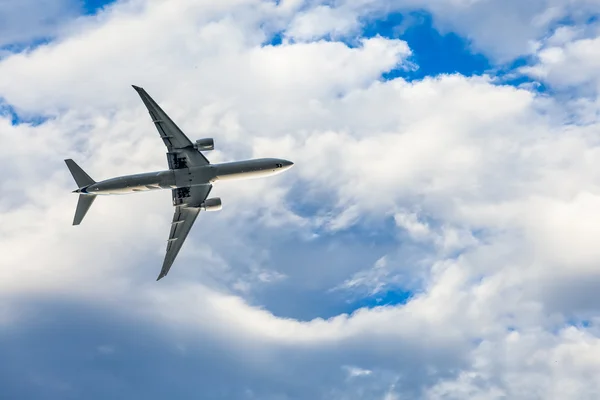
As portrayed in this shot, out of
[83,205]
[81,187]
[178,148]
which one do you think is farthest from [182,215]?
[81,187]

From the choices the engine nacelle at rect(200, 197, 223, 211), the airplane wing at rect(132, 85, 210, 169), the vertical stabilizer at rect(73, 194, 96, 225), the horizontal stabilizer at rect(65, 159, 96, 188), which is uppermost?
the airplane wing at rect(132, 85, 210, 169)

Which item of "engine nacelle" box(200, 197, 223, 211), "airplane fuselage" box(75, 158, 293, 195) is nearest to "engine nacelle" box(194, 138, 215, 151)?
"airplane fuselage" box(75, 158, 293, 195)

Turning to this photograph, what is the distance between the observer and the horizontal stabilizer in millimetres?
A: 131000

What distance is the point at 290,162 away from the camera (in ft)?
431

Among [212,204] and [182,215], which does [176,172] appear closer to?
[212,204]

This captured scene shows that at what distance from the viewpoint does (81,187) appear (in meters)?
131

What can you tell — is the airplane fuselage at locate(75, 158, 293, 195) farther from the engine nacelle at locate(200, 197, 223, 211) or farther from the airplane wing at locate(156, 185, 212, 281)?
the engine nacelle at locate(200, 197, 223, 211)

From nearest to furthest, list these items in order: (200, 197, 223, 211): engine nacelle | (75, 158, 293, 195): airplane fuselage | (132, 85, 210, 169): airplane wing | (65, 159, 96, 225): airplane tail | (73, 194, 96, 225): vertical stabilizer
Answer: (75, 158, 293, 195): airplane fuselage
(65, 159, 96, 225): airplane tail
(73, 194, 96, 225): vertical stabilizer
(132, 85, 210, 169): airplane wing
(200, 197, 223, 211): engine nacelle

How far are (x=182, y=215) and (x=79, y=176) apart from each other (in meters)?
17.7

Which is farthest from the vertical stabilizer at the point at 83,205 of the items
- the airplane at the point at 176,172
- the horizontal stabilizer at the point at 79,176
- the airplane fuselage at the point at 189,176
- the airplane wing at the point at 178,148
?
the airplane wing at the point at 178,148

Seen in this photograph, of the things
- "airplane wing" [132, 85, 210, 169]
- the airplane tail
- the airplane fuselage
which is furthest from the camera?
"airplane wing" [132, 85, 210, 169]

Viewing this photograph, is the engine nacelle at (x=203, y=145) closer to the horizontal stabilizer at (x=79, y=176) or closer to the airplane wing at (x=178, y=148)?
the airplane wing at (x=178, y=148)

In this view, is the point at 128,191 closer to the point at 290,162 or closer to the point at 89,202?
the point at 89,202

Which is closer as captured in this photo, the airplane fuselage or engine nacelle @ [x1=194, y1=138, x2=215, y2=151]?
the airplane fuselage
